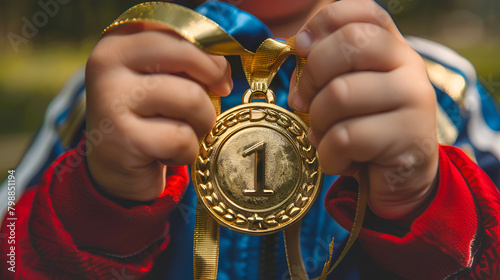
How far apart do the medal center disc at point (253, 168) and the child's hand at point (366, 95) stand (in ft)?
0.12

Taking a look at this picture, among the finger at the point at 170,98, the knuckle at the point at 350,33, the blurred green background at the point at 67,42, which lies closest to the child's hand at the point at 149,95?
the finger at the point at 170,98

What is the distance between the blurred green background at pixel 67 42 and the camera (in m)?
0.82

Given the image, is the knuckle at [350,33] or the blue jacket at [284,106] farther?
the blue jacket at [284,106]

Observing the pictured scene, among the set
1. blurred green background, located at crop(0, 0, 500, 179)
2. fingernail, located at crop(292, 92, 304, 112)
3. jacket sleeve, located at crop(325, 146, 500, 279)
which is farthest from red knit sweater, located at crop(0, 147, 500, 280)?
blurred green background, located at crop(0, 0, 500, 179)

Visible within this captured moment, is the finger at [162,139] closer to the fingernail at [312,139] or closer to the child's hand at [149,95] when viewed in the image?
the child's hand at [149,95]

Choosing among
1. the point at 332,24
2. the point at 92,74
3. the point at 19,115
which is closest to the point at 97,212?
the point at 92,74

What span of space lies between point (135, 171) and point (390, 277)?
0.28 m

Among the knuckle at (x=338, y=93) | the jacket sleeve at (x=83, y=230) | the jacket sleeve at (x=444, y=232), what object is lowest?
the jacket sleeve at (x=444, y=232)

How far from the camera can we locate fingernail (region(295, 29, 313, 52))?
1.12 feet

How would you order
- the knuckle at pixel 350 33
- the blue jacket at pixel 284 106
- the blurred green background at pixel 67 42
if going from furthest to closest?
the blurred green background at pixel 67 42
the blue jacket at pixel 284 106
the knuckle at pixel 350 33

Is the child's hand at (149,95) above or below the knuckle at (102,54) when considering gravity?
below

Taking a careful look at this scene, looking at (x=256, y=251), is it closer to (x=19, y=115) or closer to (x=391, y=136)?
(x=391, y=136)

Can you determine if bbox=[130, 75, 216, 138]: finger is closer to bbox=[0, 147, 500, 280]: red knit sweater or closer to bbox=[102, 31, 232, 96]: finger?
bbox=[102, 31, 232, 96]: finger

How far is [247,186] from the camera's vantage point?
1.23 ft
